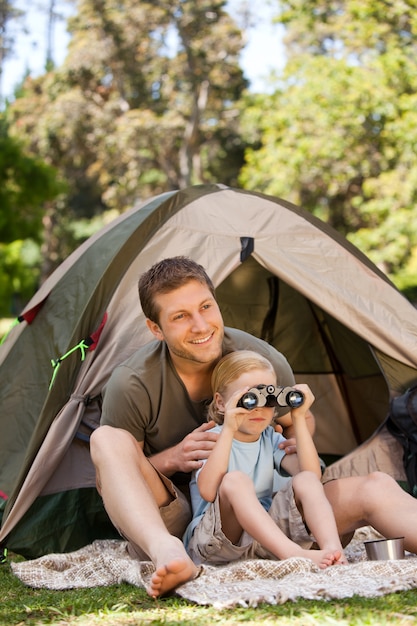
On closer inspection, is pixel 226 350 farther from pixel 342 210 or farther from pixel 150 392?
pixel 342 210

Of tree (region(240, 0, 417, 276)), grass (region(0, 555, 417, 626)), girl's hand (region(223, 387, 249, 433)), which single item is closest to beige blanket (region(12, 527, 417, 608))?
grass (region(0, 555, 417, 626))

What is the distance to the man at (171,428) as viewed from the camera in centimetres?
245

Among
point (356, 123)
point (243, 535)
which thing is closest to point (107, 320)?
point (243, 535)

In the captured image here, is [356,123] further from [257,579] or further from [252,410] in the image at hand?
[257,579]

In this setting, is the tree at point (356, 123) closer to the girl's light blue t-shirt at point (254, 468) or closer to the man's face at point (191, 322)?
the man's face at point (191, 322)

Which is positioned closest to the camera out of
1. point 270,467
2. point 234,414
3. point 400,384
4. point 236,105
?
point 234,414

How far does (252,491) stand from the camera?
7.92ft

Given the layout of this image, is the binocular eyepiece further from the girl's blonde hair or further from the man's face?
the man's face

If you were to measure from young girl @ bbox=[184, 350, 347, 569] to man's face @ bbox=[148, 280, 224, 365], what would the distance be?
0.08m

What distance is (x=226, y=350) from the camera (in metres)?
3.04

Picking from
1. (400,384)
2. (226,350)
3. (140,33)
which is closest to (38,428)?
(226,350)

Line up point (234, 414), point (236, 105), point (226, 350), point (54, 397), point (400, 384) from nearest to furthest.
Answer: point (234, 414), point (226, 350), point (54, 397), point (400, 384), point (236, 105)

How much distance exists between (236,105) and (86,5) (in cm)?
450

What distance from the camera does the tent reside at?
10.7ft
